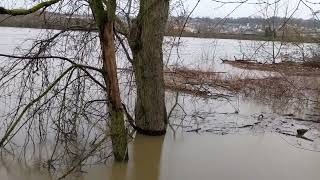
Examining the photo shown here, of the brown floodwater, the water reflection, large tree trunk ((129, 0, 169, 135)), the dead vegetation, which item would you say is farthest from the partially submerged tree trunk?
the dead vegetation

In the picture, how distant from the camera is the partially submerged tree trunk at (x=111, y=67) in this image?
255 inches

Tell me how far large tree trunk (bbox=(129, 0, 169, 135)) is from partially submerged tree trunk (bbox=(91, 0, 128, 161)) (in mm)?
2073

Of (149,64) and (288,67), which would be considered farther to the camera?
(288,67)

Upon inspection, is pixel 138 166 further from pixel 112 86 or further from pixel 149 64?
pixel 149 64

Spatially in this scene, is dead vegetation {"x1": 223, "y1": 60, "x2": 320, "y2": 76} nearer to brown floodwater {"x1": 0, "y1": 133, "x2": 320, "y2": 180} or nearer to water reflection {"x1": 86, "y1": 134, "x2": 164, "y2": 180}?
brown floodwater {"x1": 0, "y1": 133, "x2": 320, "y2": 180}

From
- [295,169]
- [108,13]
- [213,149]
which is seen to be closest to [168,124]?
[213,149]

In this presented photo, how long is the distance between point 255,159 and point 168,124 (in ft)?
8.77

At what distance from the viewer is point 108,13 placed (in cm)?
643

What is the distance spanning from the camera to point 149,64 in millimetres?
8875

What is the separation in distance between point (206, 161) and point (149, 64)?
238 cm

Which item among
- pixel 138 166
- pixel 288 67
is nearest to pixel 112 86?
pixel 138 166

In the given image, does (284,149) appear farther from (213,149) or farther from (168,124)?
(168,124)

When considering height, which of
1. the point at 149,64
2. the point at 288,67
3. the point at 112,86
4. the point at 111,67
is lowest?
the point at 288,67

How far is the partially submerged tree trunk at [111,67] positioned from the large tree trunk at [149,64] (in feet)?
6.80
